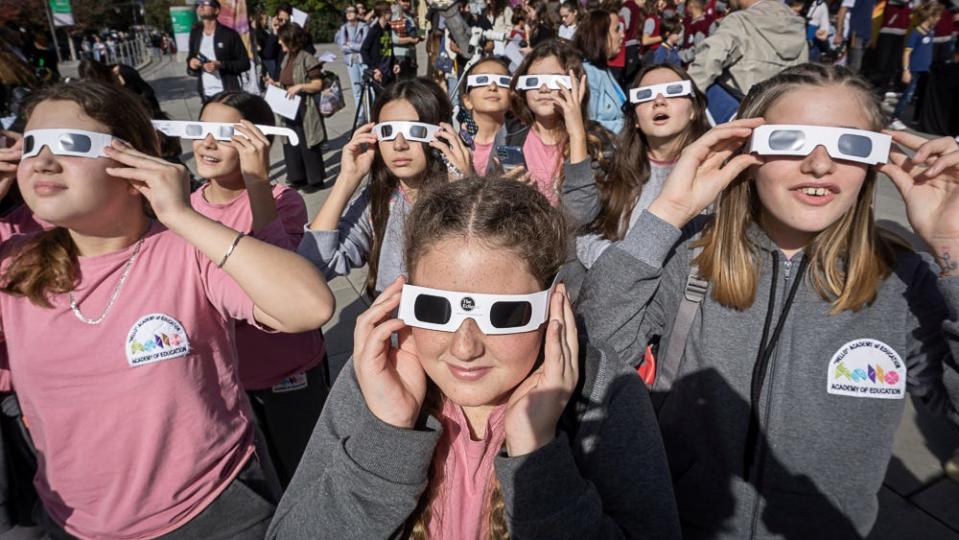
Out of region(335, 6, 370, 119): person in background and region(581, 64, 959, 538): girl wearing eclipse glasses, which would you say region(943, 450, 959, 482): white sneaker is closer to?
region(581, 64, 959, 538): girl wearing eclipse glasses

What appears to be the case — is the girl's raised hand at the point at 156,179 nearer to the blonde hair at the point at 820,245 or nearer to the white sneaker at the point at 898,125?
the blonde hair at the point at 820,245

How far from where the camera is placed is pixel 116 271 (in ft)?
5.84

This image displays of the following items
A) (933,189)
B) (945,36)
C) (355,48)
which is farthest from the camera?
(355,48)

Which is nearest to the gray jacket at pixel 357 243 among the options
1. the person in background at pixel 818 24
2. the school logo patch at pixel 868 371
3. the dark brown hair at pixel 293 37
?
the school logo patch at pixel 868 371

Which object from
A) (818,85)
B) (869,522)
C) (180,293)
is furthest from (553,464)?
(818,85)

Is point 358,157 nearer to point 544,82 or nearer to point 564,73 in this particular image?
point 544,82

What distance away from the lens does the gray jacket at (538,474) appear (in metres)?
1.30

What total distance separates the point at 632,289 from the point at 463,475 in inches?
29.6

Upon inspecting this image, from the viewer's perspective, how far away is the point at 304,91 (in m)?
7.29

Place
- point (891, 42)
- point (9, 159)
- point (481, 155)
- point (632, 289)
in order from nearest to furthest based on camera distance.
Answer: point (632, 289), point (9, 159), point (481, 155), point (891, 42)

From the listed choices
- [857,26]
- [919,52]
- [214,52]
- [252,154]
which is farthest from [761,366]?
[857,26]

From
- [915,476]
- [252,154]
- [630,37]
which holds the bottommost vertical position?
[915,476]

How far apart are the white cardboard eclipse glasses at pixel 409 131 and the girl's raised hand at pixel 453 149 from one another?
4 cm

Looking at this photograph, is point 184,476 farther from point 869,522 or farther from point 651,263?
point 869,522
